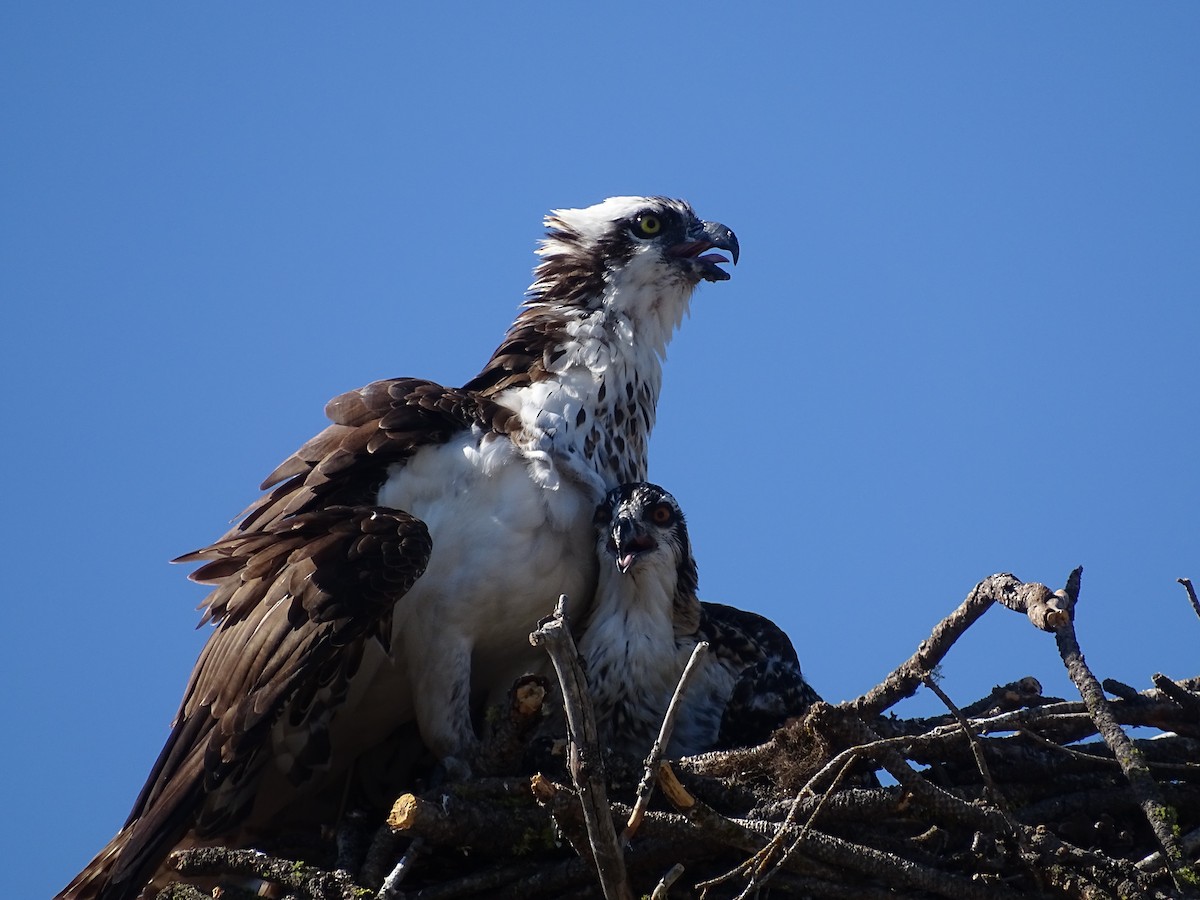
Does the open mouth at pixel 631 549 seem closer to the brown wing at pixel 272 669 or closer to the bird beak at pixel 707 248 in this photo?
the brown wing at pixel 272 669

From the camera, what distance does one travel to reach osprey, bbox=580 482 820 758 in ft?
19.6

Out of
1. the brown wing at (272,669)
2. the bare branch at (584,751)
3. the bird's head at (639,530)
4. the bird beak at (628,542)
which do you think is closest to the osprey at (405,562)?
the brown wing at (272,669)

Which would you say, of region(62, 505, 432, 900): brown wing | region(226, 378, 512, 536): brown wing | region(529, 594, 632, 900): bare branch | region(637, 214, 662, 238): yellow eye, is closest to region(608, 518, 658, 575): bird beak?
region(226, 378, 512, 536): brown wing

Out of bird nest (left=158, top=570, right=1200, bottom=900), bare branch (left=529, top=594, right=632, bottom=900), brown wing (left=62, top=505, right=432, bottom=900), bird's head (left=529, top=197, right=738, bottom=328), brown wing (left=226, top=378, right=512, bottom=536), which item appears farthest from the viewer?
bird's head (left=529, top=197, right=738, bottom=328)

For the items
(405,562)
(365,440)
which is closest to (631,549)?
(405,562)

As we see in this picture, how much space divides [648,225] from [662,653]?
196cm

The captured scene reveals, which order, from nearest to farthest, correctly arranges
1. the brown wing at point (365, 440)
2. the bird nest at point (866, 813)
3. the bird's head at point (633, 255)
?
the bird nest at point (866, 813), the brown wing at point (365, 440), the bird's head at point (633, 255)

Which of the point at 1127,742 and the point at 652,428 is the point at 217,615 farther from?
the point at 1127,742

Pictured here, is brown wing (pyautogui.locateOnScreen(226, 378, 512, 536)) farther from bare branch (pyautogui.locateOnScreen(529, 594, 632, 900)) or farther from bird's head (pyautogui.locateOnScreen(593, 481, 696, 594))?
bare branch (pyautogui.locateOnScreen(529, 594, 632, 900))

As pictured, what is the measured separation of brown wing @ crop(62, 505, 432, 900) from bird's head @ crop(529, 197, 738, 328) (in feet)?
5.59

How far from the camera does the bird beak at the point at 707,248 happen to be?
684 centimetres

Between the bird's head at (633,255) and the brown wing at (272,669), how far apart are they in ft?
5.59

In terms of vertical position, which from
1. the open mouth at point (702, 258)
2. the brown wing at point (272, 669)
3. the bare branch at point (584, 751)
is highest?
the open mouth at point (702, 258)

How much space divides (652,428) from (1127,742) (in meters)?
2.82
